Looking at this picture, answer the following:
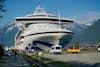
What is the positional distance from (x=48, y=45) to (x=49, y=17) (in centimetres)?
907

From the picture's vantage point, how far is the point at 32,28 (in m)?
104

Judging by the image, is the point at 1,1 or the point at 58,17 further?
the point at 58,17

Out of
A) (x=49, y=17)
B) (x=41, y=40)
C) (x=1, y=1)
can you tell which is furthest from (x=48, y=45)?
(x=1, y=1)

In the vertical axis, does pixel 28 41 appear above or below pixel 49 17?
below

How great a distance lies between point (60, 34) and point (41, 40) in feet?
18.0

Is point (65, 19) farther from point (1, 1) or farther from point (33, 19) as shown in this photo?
point (1, 1)

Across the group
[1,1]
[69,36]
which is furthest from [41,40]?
[1,1]

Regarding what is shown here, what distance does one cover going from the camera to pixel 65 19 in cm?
10569

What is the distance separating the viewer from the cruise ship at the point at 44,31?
101m

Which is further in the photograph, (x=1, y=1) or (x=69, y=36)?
(x=69, y=36)

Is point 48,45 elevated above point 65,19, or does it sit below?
below

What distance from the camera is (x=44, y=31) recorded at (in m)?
102

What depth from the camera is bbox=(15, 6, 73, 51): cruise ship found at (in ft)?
331

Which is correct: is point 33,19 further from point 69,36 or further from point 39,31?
point 69,36
